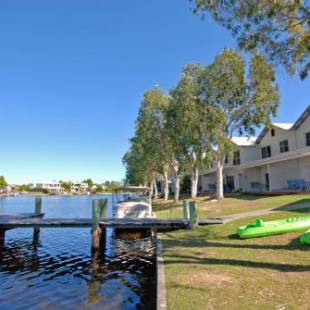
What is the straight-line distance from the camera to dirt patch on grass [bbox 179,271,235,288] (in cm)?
825

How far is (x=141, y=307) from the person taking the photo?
32.3 feet

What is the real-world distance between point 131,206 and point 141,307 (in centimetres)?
1541

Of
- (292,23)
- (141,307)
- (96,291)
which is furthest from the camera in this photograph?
(292,23)

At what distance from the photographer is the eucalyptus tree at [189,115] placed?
105 feet

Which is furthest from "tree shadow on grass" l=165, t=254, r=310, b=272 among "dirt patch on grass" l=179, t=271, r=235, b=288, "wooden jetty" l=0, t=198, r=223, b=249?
"wooden jetty" l=0, t=198, r=223, b=249

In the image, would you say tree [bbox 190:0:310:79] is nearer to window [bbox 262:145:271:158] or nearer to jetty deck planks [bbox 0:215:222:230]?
jetty deck planks [bbox 0:215:222:230]

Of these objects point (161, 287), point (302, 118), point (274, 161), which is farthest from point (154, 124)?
point (161, 287)

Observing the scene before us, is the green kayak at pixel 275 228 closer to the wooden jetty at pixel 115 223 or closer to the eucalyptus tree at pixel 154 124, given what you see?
the wooden jetty at pixel 115 223

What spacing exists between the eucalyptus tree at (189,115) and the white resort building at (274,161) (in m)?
8.53

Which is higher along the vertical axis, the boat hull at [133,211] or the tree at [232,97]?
the tree at [232,97]

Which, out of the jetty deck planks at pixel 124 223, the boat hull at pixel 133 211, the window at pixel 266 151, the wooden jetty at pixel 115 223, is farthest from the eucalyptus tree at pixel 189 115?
the jetty deck planks at pixel 124 223

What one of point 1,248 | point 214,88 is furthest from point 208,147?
point 1,248

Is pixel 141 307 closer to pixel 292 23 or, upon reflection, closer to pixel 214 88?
pixel 292 23

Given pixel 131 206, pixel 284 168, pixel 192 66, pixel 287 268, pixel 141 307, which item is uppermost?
pixel 192 66
